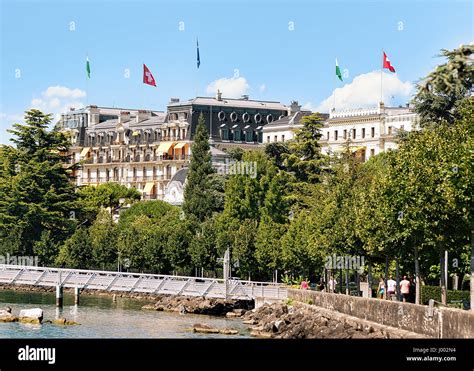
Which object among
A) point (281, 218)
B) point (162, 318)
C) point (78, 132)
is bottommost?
point (162, 318)

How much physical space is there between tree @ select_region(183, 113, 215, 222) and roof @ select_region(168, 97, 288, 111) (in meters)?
47.3

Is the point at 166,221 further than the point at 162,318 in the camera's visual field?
Yes

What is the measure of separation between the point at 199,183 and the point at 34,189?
16.1 m

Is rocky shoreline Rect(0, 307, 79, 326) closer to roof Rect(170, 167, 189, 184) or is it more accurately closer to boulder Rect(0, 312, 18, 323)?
boulder Rect(0, 312, 18, 323)

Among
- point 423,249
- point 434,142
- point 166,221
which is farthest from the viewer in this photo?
point 166,221

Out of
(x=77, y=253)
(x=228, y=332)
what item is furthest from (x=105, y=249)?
(x=228, y=332)

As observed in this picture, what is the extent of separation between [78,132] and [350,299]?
14785cm

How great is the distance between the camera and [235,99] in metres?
182

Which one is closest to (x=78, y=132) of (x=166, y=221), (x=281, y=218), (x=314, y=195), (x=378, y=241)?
(x=166, y=221)

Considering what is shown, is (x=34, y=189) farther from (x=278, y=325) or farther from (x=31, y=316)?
(x=278, y=325)

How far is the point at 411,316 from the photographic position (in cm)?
4275

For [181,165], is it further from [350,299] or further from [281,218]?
[350,299]

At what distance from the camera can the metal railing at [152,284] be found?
80.2 metres

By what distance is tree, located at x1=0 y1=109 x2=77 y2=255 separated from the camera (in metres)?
118
